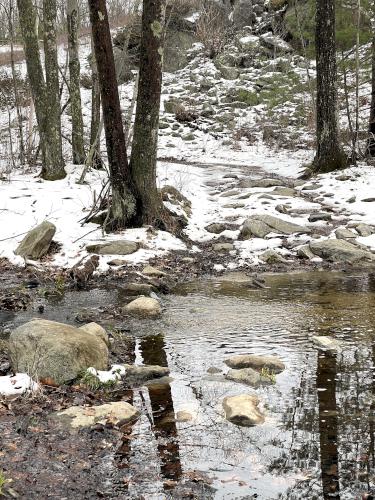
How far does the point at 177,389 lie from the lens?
3871 mm

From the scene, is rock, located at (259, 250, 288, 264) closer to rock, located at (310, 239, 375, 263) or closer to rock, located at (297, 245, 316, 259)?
rock, located at (297, 245, 316, 259)

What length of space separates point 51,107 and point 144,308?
6.32 m

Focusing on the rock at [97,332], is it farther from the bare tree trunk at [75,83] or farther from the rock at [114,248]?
the bare tree trunk at [75,83]

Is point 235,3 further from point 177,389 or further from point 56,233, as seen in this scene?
point 177,389

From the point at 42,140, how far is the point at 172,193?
2929 millimetres

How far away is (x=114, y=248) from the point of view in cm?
759

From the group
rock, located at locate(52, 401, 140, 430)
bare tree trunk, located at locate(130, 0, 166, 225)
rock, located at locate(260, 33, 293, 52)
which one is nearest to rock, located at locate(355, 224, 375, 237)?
bare tree trunk, located at locate(130, 0, 166, 225)

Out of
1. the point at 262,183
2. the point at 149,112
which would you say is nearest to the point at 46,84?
the point at 149,112

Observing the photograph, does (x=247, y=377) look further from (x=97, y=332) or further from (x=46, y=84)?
(x=46, y=84)

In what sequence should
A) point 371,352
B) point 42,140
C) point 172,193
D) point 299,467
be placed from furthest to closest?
1. point 42,140
2. point 172,193
3. point 371,352
4. point 299,467

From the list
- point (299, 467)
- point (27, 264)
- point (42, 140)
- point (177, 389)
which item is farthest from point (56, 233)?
point (299, 467)

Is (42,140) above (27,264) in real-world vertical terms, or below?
above

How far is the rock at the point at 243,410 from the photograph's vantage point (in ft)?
11.1

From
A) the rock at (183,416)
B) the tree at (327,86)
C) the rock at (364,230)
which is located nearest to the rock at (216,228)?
the rock at (364,230)
